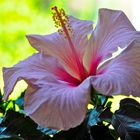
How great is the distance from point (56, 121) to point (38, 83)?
91 millimetres

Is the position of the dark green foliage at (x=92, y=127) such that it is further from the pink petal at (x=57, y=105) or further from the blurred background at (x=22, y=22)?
the blurred background at (x=22, y=22)

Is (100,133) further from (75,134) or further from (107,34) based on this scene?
(107,34)

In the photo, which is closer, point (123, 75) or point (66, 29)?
point (123, 75)

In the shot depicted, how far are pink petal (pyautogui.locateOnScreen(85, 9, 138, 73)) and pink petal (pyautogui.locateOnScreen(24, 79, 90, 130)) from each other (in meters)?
0.13

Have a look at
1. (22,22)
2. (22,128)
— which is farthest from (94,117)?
(22,22)

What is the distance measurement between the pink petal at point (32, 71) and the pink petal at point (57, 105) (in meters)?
0.03

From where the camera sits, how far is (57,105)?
61 cm

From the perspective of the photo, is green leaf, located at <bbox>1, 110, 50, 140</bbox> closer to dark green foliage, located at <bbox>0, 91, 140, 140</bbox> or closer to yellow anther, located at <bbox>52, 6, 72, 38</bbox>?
dark green foliage, located at <bbox>0, 91, 140, 140</bbox>

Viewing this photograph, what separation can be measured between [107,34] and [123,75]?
6.0 inches

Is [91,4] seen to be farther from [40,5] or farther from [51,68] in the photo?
[51,68]

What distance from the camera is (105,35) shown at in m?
0.77

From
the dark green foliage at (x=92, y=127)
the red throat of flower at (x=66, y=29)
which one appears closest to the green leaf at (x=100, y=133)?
the dark green foliage at (x=92, y=127)

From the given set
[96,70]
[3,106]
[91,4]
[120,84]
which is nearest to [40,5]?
[91,4]

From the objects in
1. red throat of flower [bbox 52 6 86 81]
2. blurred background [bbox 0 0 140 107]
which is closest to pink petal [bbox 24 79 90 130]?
red throat of flower [bbox 52 6 86 81]
